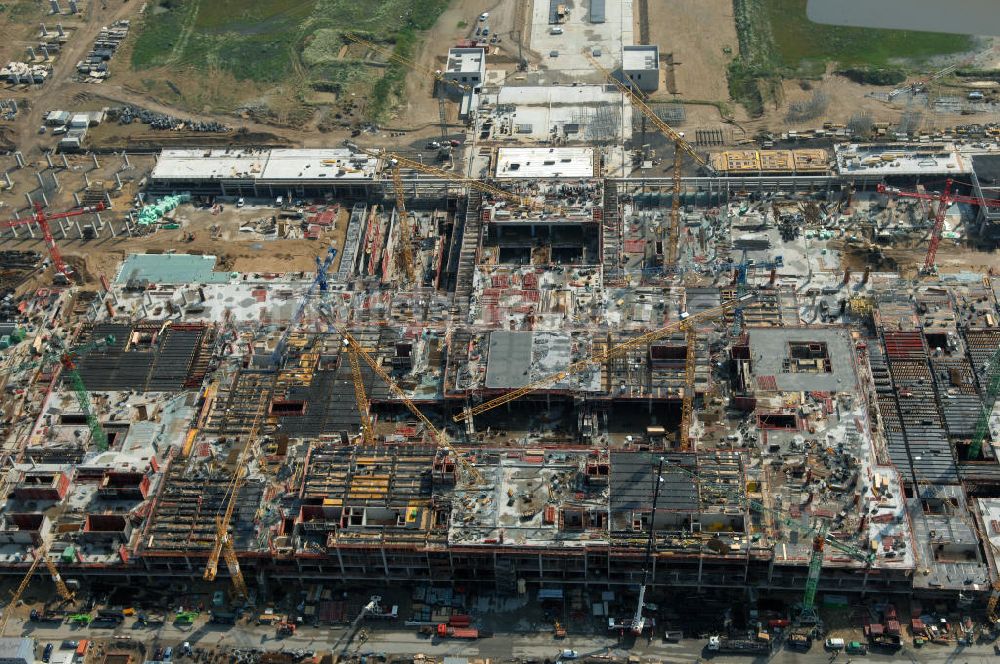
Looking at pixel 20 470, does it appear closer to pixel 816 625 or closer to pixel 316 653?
pixel 316 653

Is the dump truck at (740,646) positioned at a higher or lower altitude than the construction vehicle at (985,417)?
lower

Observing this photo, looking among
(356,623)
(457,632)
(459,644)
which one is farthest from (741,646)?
(356,623)

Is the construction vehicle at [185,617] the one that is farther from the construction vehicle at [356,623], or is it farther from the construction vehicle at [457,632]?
the construction vehicle at [457,632]

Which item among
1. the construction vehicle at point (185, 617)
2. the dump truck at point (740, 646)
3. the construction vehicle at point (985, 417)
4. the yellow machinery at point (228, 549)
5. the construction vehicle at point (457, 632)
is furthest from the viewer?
the construction vehicle at point (985, 417)

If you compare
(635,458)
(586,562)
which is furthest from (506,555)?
(635,458)

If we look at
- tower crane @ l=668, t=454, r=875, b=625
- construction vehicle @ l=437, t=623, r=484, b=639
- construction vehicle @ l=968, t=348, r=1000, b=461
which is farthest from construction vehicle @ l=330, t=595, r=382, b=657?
construction vehicle @ l=968, t=348, r=1000, b=461

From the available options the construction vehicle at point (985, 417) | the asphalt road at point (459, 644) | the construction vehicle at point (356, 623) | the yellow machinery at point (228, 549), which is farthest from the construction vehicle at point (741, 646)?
the yellow machinery at point (228, 549)

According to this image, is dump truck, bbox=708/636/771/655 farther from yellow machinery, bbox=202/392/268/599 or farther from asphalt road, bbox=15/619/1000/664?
yellow machinery, bbox=202/392/268/599

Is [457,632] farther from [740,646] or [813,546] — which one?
[813,546]

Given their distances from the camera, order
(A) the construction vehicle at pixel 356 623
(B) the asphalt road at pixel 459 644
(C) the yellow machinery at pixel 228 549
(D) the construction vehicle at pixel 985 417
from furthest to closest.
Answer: (D) the construction vehicle at pixel 985 417, (C) the yellow machinery at pixel 228 549, (A) the construction vehicle at pixel 356 623, (B) the asphalt road at pixel 459 644
